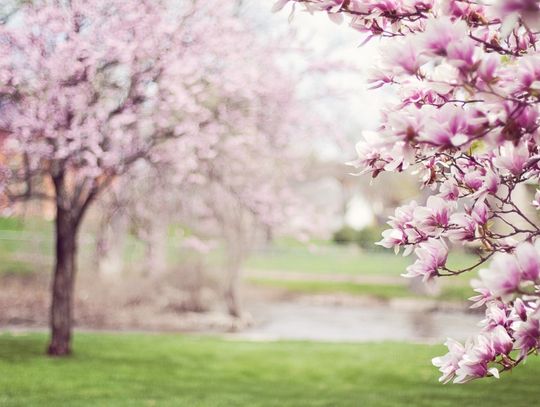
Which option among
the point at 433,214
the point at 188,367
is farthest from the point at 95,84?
the point at 433,214

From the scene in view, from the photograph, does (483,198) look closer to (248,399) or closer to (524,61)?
(524,61)

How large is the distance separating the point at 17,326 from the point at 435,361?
14082mm

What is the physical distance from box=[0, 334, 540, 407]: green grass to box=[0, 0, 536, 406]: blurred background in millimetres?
42

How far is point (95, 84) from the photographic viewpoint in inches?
328

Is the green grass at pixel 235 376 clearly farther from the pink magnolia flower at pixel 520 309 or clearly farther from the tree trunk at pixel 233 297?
the tree trunk at pixel 233 297

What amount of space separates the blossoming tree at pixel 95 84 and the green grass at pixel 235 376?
5.98 feet

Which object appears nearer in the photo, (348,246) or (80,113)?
(80,113)

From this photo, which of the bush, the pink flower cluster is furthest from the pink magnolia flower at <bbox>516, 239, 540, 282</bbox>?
the bush

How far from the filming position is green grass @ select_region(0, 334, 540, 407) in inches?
273

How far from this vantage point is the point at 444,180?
2.97m

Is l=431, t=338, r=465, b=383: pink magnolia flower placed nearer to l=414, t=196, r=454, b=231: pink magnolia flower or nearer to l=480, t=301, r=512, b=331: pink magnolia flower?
l=480, t=301, r=512, b=331: pink magnolia flower

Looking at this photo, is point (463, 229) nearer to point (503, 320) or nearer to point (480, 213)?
point (480, 213)

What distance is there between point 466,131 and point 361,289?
2355 cm

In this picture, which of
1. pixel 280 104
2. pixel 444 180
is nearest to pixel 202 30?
pixel 280 104
